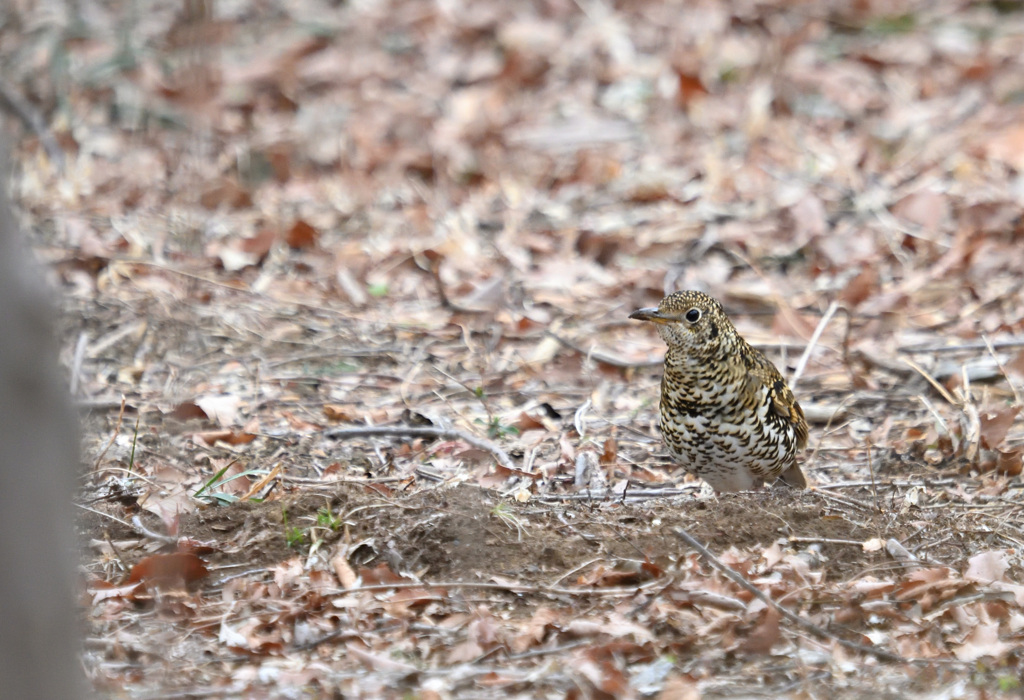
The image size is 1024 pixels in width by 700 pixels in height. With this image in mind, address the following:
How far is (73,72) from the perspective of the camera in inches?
393

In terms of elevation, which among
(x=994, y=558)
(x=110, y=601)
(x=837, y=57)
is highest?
(x=837, y=57)

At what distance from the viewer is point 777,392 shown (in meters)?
4.94

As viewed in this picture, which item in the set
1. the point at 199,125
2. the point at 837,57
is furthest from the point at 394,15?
the point at 199,125

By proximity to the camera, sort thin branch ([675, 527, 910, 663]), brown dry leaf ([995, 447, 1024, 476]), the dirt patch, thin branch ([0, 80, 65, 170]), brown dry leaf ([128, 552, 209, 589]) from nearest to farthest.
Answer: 1. thin branch ([675, 527, 910, 663])
2. brown dry leaf ([128, 552, 209, 589])
3. the dirt patch
4. brown dry leaf ([995, 447, 1024, 476])
5. thin branch ([0, 80, 65, 170])

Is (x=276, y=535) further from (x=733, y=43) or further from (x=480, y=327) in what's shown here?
(x=733, y=43)

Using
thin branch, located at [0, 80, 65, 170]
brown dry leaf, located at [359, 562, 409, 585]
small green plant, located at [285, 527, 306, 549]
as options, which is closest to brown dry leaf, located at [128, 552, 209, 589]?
small green plant, located at [285, 527, 306, 549]

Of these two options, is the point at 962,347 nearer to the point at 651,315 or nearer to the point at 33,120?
the point at 651,315

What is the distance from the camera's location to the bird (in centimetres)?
472

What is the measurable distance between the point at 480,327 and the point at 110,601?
335 centimetres

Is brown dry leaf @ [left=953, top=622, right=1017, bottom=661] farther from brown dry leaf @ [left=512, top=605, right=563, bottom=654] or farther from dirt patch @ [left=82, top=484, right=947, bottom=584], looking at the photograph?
brown dry leaf @ [left=512, top=605, right=563, bottom=654]

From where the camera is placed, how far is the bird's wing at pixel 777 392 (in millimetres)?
4867

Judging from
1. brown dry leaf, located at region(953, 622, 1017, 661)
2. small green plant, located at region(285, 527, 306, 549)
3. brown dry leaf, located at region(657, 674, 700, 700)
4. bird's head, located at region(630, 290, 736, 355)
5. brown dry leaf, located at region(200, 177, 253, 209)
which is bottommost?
brown dry leaf, located at region(953, 622, 1017, 661)

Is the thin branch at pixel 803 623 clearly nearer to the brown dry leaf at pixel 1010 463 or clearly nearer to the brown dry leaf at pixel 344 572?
the brown dry leaf at pixel 344 572

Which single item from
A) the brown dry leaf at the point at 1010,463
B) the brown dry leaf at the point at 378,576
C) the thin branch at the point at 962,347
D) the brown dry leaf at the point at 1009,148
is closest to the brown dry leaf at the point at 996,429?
the brown dry leaf at the point at 1010,463
